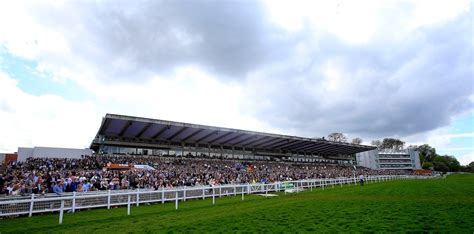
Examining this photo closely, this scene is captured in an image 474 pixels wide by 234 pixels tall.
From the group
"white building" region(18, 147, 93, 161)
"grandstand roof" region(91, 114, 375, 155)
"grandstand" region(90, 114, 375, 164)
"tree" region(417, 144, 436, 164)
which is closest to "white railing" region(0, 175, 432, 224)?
"grandstand roof" region(91, 114, 375, 155)

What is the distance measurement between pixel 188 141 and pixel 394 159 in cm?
10992

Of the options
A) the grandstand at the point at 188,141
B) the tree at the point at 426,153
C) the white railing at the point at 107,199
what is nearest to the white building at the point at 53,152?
the grandstand at the point at 188,141

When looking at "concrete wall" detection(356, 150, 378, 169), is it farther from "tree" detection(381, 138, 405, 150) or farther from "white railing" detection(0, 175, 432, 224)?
"white railing" detection(0, 175, 432, 224)

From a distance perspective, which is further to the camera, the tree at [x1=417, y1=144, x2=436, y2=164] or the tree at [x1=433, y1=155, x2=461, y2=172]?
the tree at [x1=417, y1=144, x2=436, y2=164]

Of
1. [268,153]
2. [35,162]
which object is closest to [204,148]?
[268,153]

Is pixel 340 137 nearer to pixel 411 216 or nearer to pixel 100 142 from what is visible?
pixel 100 142

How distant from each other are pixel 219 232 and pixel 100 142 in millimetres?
42037

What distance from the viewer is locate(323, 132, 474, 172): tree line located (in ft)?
392

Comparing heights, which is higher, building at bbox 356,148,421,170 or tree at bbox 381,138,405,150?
tree at bbox 381,138,405,150

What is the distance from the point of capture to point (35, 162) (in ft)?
86.7

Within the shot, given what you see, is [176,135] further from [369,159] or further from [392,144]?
[392,144]

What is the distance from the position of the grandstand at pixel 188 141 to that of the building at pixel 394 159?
6457cm

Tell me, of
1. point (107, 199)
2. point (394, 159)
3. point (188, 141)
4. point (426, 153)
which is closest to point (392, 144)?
point (394, 159)

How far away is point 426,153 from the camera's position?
459 ft
